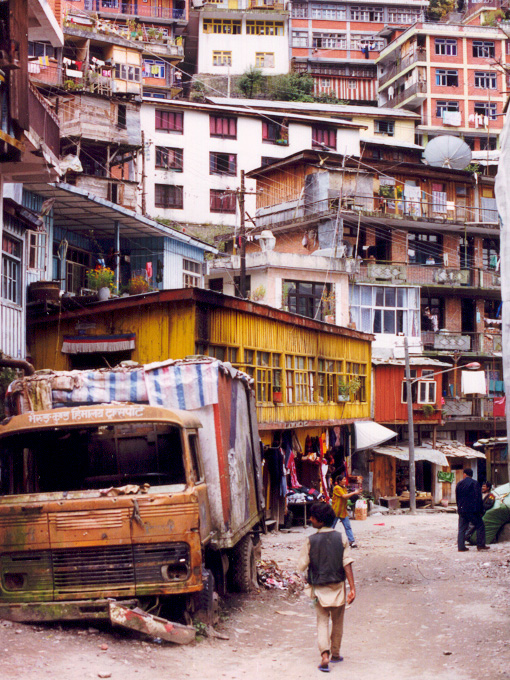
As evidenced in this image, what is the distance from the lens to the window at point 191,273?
30.5m

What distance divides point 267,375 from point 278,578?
11201mm

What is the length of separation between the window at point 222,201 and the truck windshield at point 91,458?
4350 cm

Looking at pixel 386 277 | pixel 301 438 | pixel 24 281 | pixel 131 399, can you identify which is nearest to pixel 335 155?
pixel 386 277

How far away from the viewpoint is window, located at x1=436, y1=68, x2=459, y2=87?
65.2m

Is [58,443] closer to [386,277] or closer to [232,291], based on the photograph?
[232,291]

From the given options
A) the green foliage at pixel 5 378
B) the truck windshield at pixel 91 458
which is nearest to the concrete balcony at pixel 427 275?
the green foliage at pixel 5 378

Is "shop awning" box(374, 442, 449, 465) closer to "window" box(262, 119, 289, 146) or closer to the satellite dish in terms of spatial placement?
the satellite dish

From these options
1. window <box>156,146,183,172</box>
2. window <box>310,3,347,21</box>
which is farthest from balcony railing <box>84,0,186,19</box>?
window <box>156,146,183,172</box>

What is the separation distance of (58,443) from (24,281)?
891cm

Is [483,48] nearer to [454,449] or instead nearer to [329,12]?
[329,12]

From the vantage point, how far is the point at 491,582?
48.0 ft

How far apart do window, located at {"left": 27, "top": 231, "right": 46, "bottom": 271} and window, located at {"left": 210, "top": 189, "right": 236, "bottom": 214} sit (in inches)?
1222

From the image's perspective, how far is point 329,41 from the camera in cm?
7138

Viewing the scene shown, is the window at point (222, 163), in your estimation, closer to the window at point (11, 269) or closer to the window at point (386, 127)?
the window at point (386, 127)
